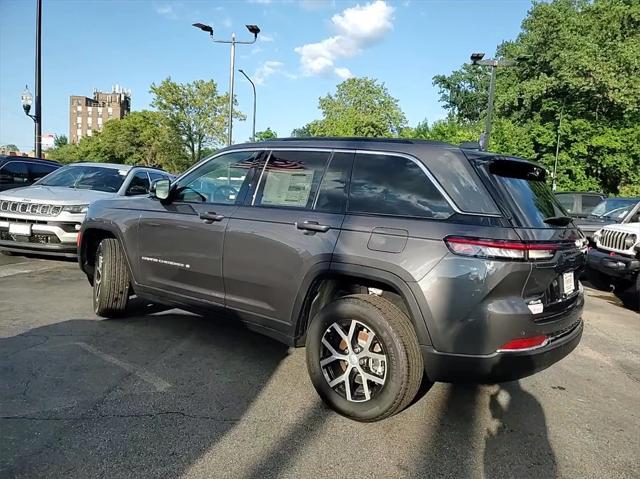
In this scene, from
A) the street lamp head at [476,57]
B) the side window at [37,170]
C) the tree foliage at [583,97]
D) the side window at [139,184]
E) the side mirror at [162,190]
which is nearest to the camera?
the side mirror at [162,190]

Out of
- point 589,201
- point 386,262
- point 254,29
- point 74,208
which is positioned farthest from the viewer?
point 254,29

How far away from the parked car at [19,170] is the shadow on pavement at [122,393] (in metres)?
7.26

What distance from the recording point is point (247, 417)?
3289mm

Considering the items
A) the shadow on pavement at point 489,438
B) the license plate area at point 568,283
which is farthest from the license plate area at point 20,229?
the license plate area at point 568,283

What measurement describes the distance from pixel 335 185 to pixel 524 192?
127 centimetres

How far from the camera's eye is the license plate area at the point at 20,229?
7633 mm

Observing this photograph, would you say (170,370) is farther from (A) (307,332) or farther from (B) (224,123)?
(B) (224,123)

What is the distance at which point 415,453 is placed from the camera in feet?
9.66

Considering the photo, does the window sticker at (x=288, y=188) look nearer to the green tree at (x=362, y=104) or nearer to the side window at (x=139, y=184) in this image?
the side window at (x=139, y=184)

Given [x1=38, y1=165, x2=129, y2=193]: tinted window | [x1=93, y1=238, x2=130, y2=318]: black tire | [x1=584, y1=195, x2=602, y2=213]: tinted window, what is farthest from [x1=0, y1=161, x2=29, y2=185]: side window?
[x1=584, y1=195, x2=602, y2=213]: tinted window

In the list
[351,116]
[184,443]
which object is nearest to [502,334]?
[184,443]

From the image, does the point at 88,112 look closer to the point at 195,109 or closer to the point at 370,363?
the point at 195,109

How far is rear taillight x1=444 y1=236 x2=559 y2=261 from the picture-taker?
2879mm

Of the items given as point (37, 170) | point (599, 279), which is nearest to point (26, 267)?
point (37, 170)
